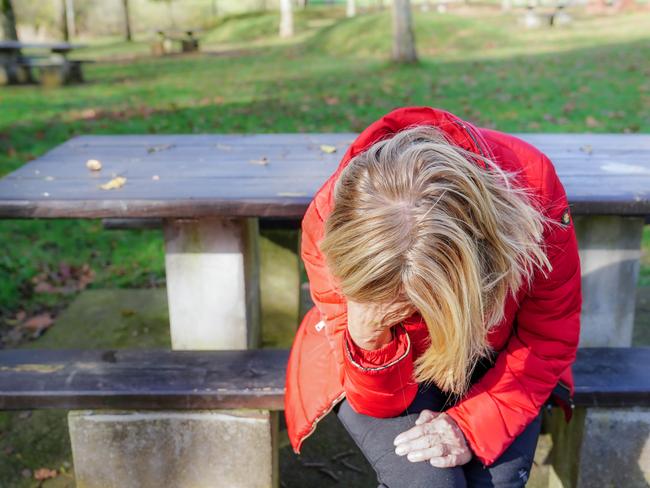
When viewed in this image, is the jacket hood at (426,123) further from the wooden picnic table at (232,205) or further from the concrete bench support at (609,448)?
the concrete bench support at (609,448)

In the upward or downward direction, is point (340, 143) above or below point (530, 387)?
above

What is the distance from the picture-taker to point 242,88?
10625 millimetres

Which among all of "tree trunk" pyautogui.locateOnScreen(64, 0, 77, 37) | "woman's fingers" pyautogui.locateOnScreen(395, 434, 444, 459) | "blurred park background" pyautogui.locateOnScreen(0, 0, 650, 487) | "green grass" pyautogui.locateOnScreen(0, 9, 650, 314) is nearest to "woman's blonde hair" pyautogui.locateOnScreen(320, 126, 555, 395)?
"woman's fingers" pyautogui.locateOnScreen(395, 434, 444, 459)

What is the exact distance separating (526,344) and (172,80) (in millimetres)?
11078

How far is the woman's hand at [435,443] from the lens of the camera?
159 cm

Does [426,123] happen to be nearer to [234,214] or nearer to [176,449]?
[234,214]

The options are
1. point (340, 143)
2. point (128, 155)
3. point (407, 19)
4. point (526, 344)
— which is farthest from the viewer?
point (407, 19)

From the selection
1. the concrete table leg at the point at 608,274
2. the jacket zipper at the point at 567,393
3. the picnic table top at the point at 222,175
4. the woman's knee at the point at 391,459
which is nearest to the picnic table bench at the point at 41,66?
the picnic table top at the point at 222,175

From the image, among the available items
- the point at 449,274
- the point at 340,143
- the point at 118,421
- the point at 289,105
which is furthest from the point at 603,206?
the point at 289,105

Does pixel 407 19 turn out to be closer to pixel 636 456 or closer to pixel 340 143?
pixel 340 143

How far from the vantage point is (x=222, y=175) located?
245cm

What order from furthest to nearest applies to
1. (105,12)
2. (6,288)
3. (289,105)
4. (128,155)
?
(105,12)
(289,105)
(6,288)
(128,155)

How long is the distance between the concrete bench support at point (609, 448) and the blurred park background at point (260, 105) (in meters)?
0.37

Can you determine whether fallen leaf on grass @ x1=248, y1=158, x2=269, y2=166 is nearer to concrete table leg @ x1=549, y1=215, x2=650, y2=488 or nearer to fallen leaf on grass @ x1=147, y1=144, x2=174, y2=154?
fallen leaf on grass @ x1=147, y1=144, x2=174, y2=154
